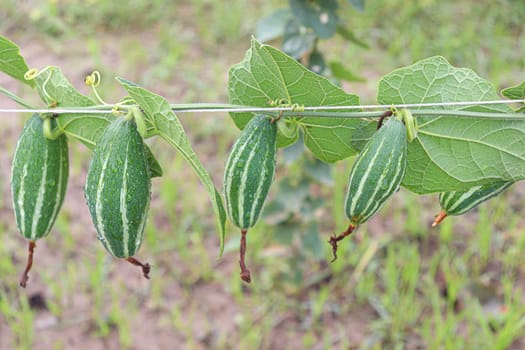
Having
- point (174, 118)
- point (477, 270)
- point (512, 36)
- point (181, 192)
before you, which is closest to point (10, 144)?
point (181, 192)

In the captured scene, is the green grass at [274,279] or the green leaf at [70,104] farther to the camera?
the green grass at [274,279]

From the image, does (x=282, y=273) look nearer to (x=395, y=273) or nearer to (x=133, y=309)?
(x=395, y=273)

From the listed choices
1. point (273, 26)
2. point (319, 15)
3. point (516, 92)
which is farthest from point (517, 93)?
point (273, 26)

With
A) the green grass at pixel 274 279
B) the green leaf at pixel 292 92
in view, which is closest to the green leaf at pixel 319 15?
the green grass at pixel 274 279

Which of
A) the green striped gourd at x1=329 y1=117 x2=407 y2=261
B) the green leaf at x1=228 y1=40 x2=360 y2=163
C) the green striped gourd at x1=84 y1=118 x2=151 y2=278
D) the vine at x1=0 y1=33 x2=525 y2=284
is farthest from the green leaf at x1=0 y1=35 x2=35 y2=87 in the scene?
the green striped gourd at x1=329 y1=117 x2=407 y2=261

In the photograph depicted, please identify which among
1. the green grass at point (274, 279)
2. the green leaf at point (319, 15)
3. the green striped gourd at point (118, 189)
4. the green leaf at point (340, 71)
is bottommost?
the green grass at point (274, 279)

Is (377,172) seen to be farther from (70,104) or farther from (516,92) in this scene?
(70,104)

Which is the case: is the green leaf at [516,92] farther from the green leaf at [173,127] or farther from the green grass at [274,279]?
the green grass at [274,279]
